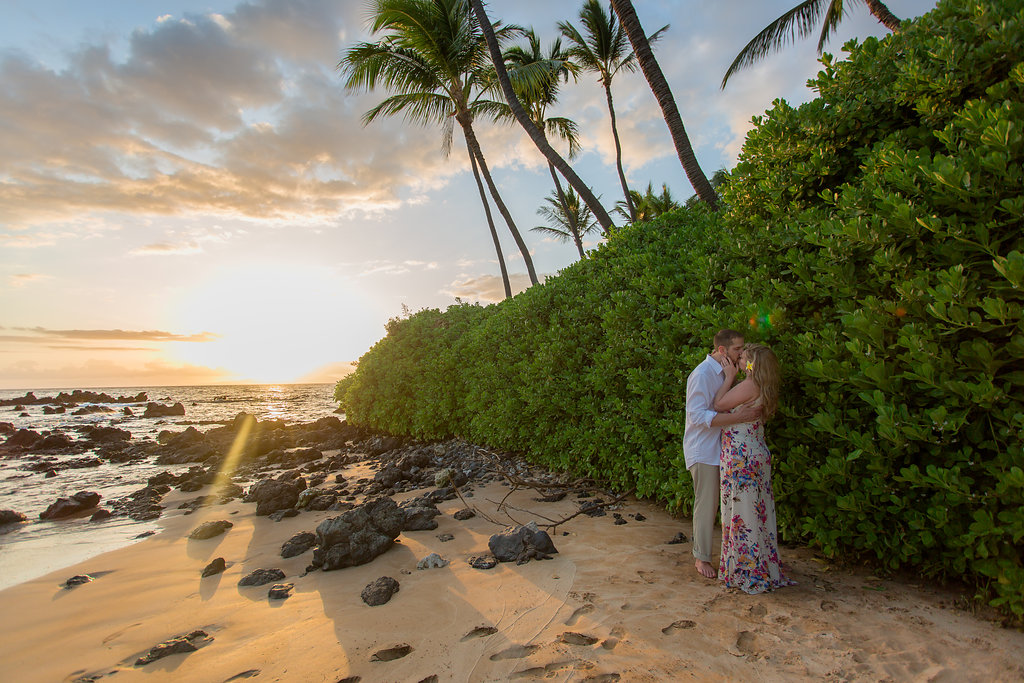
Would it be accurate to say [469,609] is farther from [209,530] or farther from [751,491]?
[209,530]

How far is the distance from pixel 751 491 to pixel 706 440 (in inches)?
21.0

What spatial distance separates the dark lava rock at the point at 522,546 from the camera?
4645 mm

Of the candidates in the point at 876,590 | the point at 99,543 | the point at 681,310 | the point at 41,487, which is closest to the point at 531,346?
the point at 681,310

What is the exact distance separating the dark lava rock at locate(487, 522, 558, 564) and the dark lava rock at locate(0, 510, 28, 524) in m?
8.70

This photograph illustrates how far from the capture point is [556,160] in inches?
465

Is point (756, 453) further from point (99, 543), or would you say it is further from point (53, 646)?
point (99, 543)

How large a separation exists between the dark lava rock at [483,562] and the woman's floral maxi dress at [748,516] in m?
2.00

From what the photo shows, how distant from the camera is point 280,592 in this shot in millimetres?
4457

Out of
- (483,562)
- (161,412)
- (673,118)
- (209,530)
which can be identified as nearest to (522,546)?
(483,562)

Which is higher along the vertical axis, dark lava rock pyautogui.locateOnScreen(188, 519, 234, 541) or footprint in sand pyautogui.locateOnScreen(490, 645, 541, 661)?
footprint in sand pyautogui.locateOnScreen(490, 645, 541, 661)

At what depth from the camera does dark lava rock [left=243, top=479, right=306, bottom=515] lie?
7371mm

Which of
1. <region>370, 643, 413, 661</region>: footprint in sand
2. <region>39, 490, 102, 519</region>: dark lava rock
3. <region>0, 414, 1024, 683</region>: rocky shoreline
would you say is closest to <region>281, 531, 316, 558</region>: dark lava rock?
<region>0, 414, 1024, 683</region>: rocky shoreline

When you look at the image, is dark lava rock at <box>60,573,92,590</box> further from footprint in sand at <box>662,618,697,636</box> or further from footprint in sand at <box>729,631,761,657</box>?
footprint in sand at <box>729,631,761,657</box>

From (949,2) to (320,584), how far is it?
7.52 m
